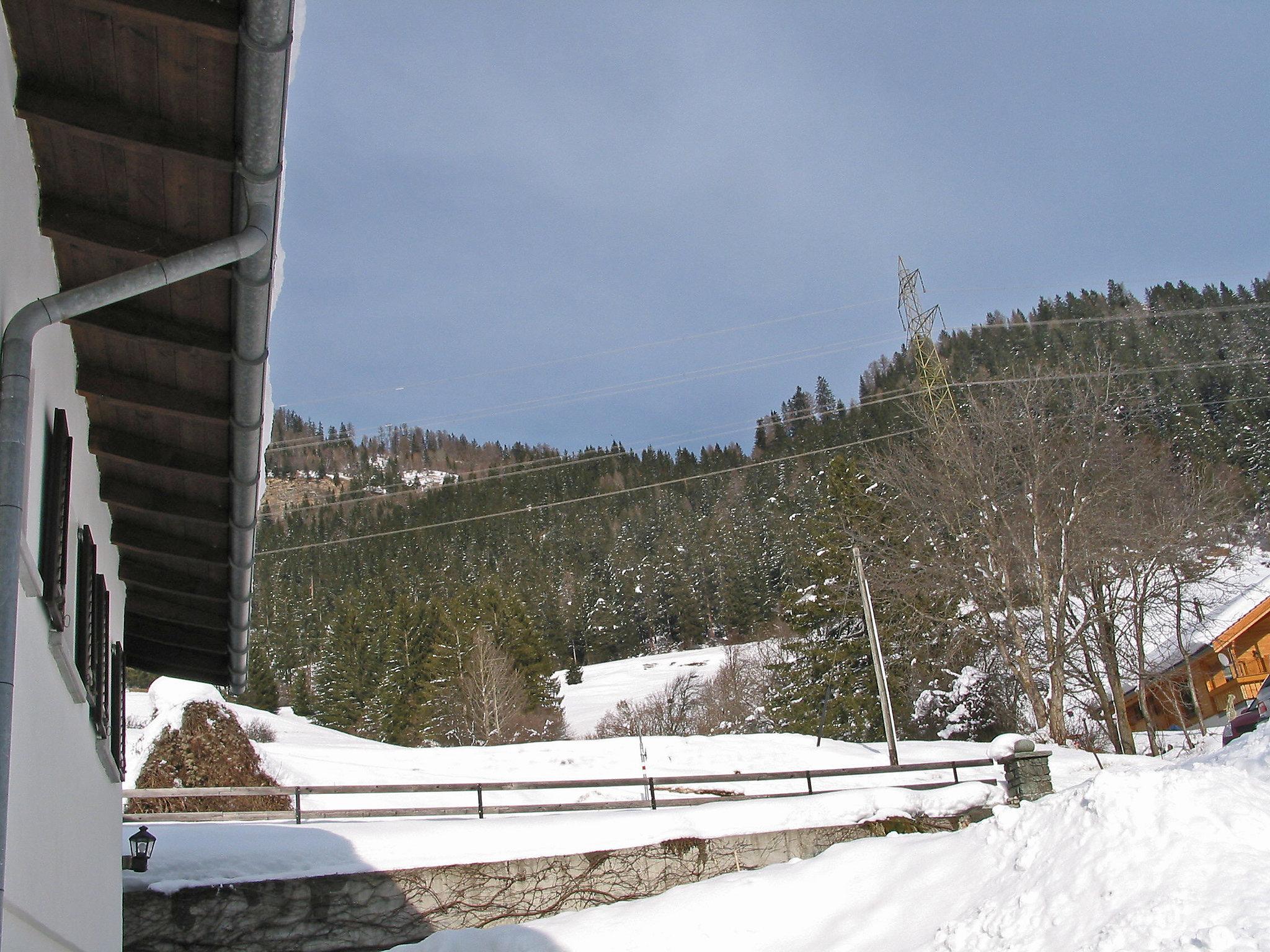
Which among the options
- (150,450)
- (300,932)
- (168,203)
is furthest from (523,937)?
(168,203)

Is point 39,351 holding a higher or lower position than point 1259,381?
lower

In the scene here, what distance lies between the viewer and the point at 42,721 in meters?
4.23

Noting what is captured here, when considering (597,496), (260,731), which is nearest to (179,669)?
(260,731)

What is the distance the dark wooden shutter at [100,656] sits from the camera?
6.25 meters

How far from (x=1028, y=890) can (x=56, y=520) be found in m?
8.19

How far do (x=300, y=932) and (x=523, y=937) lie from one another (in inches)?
103

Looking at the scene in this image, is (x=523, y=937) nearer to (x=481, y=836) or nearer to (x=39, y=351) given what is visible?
(x=481, y=836)

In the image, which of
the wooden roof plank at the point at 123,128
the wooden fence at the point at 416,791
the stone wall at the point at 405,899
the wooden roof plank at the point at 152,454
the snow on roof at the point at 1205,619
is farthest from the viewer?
the snow on roof at the point at 1205,619

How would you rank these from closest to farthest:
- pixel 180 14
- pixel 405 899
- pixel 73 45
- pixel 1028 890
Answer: pixel 180 14, pixel 73 45, pixel 1028 890, pixel 405 899

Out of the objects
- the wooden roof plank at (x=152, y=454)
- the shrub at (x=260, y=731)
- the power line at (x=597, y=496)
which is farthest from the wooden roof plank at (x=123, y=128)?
the shrub at (x=260, y=731)

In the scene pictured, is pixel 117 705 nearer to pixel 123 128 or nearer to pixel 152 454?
pixel 152 454

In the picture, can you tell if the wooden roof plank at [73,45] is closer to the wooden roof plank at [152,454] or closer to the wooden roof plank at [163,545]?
the wooden roof plank at [152,454]

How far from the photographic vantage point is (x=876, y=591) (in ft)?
105

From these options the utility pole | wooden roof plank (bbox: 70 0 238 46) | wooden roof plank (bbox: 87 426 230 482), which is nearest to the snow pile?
wooden roof plank (bbox: 87 426 230 482)
